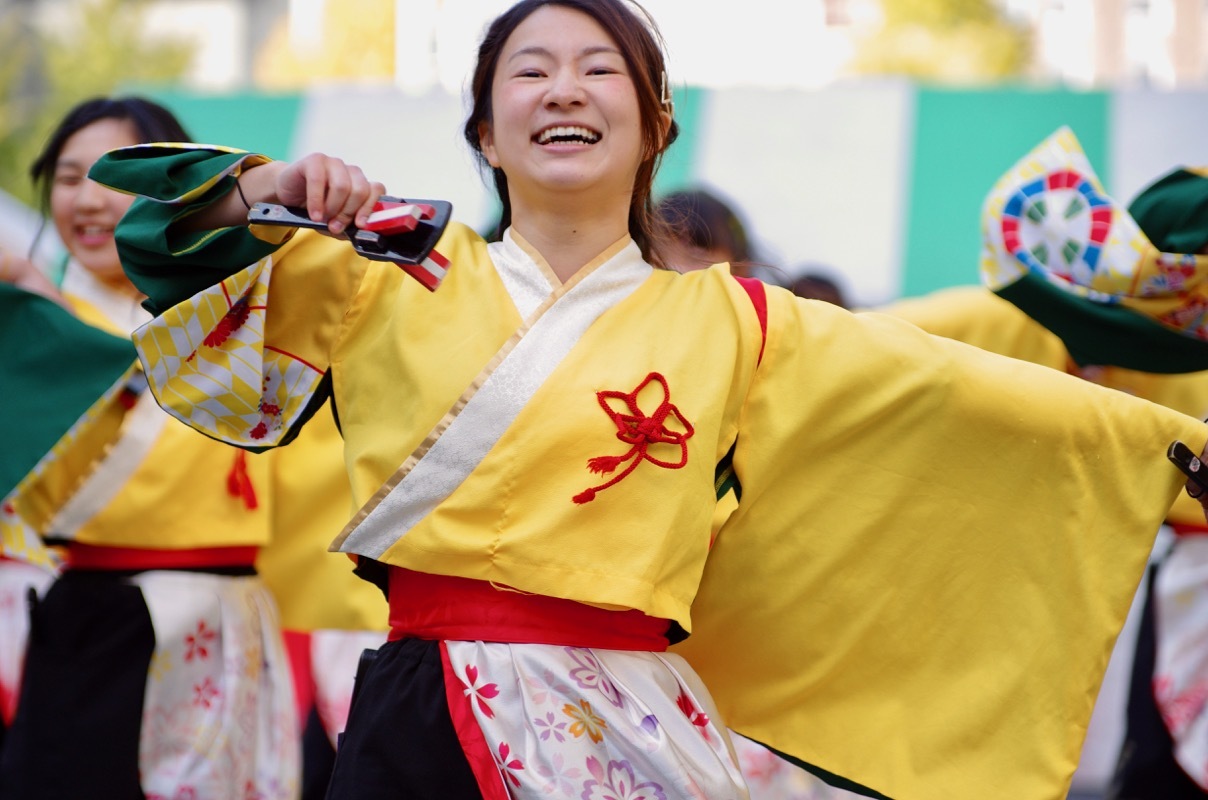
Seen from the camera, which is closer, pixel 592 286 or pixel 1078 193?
pixel 592 286

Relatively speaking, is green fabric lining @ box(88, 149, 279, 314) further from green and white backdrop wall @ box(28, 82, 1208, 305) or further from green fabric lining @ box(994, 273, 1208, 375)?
green and white backdrop wall @ box(28, 82, 1208, 305)

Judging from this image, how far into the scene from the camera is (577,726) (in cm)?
181

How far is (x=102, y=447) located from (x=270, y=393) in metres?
0.84

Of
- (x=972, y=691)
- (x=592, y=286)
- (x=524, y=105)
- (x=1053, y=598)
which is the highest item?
(x=524, y=105)

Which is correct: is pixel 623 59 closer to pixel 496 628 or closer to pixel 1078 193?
pixel 496 628

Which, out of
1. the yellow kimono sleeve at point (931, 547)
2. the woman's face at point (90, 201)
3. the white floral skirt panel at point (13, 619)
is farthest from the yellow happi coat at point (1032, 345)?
the white floral skirt panel at point (13, 619)

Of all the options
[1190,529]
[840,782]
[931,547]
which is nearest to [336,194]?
[931,547]

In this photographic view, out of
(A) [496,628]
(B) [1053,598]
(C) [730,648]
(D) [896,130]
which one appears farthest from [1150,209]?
(D) [896,130]

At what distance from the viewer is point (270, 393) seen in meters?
2.01

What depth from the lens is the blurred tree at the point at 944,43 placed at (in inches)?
641

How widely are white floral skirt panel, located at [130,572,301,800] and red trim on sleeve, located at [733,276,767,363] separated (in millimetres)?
1240

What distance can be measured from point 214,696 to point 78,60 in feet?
51.3

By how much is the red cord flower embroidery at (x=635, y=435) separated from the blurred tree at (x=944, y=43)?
14672 millimetres

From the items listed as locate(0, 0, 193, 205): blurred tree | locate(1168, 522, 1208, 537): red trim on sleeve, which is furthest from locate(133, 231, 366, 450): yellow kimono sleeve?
locate(0, 0, 193, 205): blurred tree
